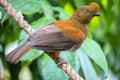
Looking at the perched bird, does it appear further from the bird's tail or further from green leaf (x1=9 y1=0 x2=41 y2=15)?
green leaf (x1=9 y1=0 x2=41 y2=15)

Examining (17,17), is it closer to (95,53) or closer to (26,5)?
(26,5)

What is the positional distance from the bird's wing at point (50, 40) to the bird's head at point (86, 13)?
23cm

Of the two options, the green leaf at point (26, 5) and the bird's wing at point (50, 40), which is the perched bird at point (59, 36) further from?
the green leaf at point (26, 5)

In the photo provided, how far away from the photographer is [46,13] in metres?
2.95

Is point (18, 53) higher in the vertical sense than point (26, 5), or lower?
lower

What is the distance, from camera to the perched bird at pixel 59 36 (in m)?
2.57

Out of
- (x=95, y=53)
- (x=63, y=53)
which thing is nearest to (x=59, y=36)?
(x=63, y=53)

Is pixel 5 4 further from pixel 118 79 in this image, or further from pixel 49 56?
pixel 118 79

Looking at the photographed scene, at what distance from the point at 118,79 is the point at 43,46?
1.59m

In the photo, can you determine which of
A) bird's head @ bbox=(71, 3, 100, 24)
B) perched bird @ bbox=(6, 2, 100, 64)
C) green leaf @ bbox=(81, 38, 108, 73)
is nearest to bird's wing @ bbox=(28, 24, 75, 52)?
perched bird @ bbox=(6, 2, 100, 64)

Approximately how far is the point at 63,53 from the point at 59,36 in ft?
0.35

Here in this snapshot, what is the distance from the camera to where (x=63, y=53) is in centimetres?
274

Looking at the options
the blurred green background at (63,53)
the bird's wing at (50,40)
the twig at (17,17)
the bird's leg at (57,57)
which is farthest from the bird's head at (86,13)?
the twig at (17,17)

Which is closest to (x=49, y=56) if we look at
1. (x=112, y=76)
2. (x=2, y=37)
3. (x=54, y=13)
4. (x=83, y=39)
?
(x=83, y=39)
